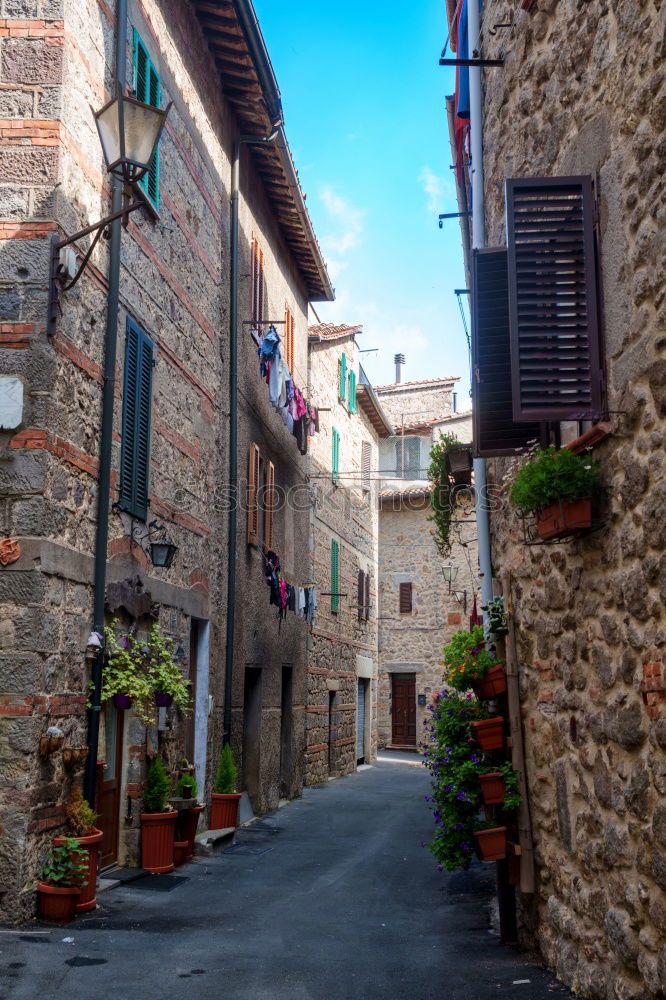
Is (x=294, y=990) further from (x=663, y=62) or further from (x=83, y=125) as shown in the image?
(x=83, y=125)

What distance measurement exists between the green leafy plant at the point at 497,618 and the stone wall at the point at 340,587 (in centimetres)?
1098

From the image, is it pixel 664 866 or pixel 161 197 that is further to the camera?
pixel 161 197

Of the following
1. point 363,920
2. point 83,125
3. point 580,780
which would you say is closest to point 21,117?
point 83,125

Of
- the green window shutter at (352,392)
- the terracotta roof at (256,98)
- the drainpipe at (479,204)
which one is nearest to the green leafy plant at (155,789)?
the drainpipe at (479,204)

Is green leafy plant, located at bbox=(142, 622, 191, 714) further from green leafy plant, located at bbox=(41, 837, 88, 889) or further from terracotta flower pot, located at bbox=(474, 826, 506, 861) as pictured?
terracotta flower pot, located at bbox=(474, 826, 506, 861)

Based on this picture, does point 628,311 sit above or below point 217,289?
below

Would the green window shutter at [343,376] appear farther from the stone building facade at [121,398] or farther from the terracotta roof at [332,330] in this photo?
the stone building facade at [121,398]

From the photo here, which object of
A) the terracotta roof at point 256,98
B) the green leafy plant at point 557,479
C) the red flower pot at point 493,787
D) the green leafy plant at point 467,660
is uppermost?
the terracotta roof at point 256,98

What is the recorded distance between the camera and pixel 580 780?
4977 mm

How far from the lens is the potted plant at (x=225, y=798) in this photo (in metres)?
10.9

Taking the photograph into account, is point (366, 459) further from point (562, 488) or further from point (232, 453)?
point (562, 488)

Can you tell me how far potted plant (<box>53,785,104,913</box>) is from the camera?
6.64 m

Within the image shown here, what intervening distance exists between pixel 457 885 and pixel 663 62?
22.8ft

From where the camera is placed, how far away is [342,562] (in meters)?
20.8
